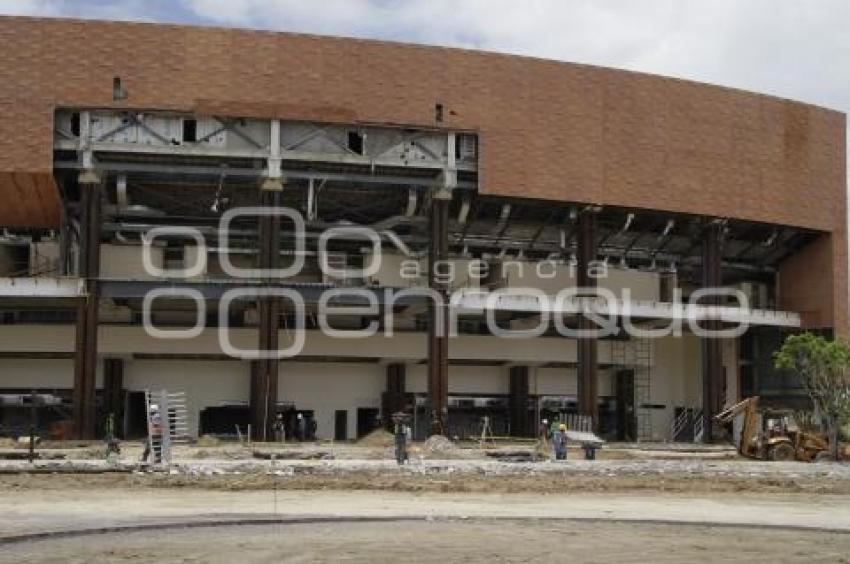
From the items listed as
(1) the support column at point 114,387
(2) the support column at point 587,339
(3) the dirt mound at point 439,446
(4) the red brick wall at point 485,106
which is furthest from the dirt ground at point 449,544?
(1) the support column at point 114,387

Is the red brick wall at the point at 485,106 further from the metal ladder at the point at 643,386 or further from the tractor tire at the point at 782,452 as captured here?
the tractor tire at the point at 782,452

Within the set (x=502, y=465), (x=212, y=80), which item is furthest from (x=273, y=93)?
(x=502, y=465)

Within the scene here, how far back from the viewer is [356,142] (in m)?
47.8

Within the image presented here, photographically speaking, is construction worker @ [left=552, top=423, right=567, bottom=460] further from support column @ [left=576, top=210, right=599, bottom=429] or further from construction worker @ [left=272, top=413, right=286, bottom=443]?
support column @ [left=576, top=210, right=599, bottom=429]

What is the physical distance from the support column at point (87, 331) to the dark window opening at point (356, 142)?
34.7 feet

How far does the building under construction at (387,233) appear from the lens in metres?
45.1

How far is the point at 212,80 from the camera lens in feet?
148

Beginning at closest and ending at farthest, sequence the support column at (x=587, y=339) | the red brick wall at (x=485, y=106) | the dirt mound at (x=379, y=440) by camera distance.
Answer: the dirt mound at (x=379, y=440) → the red brick wall at (x=485, y=106) → the support column at (x=587, y=339)

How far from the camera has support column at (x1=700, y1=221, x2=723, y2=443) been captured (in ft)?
178

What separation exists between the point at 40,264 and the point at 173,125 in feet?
39.1

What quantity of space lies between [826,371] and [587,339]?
461 inches

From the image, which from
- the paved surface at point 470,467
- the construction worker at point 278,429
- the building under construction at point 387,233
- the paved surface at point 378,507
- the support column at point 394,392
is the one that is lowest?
the paved surface at point 378,507

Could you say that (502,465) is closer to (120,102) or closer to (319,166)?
(319,166)

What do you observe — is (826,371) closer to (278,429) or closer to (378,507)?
(278,429)
